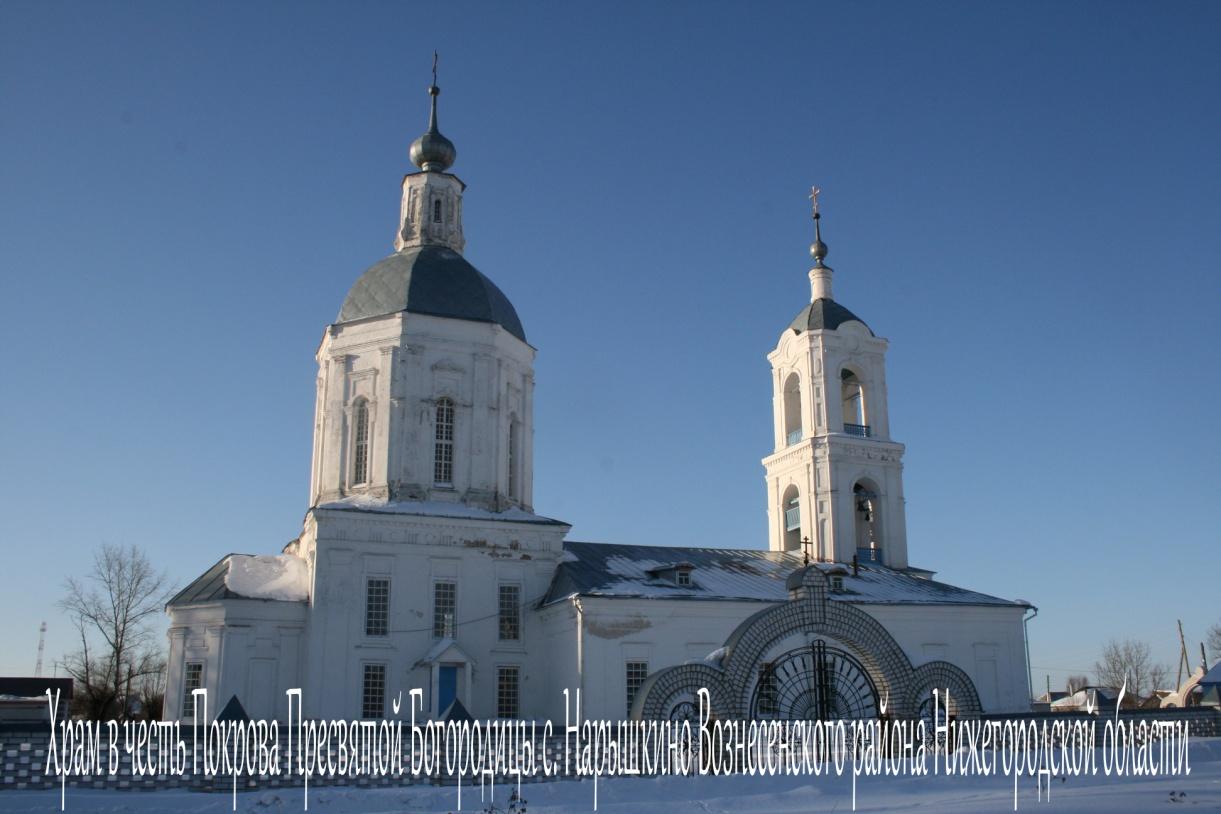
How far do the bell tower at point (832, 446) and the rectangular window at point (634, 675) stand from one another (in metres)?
8.27

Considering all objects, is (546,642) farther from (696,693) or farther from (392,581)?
(696,693)

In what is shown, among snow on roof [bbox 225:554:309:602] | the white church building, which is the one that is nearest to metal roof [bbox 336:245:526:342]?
the white church building

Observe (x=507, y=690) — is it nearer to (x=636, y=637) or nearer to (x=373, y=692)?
(x=373, y=692)

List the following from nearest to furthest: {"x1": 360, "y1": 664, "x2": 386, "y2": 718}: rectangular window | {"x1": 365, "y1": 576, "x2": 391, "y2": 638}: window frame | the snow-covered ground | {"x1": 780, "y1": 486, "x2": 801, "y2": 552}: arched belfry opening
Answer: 1. the snow-covered ground
2. {"x1": 360, "y1": 664, "x2": 386, "y2": 718}: rectangular window
3. {"x1": 365, "y1": 576, "x2": 391, "y2": 638}: window frame
4. {"x1": 780, "y1": 486, "x2": 801, "y2": 552}: arched belfry opening

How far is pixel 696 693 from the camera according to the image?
18.0 m

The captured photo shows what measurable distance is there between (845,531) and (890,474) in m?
2.50

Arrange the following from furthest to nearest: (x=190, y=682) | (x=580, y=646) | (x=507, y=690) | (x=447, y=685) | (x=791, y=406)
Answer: (x=791, y=406)
(x=507, y=690)
(x=447, y=685)
(x=580, y=646)
(x=190, y=682)

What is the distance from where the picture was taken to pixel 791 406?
35.2m

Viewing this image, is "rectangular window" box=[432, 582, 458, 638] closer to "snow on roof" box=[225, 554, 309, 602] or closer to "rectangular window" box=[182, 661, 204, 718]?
"snow on roof" box=[225, 554, 309, 602]

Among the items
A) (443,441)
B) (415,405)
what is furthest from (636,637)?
(415,405)

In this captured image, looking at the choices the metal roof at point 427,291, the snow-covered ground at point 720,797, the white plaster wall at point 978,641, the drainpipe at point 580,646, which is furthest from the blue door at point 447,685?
the white plaster wall at point 978,641

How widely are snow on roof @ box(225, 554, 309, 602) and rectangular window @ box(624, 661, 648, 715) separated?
24.2 feet

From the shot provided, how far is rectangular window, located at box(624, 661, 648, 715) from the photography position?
25.7 m

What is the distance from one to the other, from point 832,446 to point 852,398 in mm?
2662
